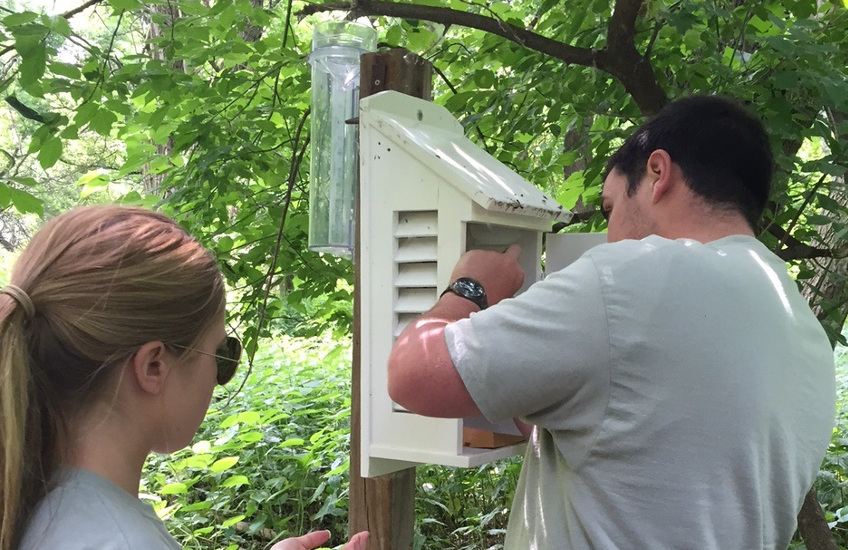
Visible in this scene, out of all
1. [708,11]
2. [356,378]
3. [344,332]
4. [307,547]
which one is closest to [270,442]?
[344,332]

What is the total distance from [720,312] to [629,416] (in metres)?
0.22

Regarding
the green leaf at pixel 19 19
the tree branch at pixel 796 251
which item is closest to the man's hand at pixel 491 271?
the tree branch at pixel 796 251

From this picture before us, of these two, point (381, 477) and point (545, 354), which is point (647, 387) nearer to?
point (545, 354)

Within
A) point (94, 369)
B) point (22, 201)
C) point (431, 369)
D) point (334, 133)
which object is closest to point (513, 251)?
point (431, 369)

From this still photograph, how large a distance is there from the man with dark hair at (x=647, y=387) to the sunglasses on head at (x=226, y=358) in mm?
265

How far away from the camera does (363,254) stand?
1.55 m

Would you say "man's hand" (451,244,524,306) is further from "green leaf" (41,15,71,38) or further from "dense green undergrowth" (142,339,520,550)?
"dense green undergrowth" (142,339,520,550)

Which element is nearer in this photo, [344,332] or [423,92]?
[423,92]

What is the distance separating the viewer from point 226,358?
119 cm

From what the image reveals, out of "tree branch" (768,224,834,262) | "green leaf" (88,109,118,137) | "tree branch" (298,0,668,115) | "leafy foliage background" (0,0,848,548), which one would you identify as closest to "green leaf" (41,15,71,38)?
"leafy foliage background" (0,0,848,548)

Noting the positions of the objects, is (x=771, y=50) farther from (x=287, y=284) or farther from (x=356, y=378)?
(x=287, y=284)

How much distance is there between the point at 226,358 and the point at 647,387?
67 cm

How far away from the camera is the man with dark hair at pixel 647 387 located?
1124 millimetres

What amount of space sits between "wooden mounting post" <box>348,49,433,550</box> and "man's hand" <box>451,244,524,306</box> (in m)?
0.33
